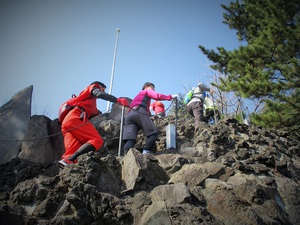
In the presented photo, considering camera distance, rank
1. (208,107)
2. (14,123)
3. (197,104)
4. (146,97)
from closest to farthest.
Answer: (146,97) → (14,123) → (197,104) → (208,107)

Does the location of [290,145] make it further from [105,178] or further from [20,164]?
[20,164]

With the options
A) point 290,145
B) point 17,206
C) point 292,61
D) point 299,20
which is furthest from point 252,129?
point 17,206

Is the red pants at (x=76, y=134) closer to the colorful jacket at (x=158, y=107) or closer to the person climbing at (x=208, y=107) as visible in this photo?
the person climbing at (x=208, y=107)

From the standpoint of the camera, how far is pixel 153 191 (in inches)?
126

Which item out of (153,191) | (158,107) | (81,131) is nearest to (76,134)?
(81,131)

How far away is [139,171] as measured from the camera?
351cm

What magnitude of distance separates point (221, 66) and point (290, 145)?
15.7 ft

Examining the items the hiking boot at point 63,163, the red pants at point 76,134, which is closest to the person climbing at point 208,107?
the red pants at point 76,134

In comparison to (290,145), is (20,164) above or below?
below

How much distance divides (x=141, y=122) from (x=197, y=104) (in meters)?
2.95

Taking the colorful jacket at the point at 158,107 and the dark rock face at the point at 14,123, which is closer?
the dark rock face at the point at 14,123

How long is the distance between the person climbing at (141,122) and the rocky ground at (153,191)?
0.61m

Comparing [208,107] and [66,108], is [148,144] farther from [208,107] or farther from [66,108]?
[208,107]

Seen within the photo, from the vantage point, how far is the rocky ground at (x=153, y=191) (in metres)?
2.71
